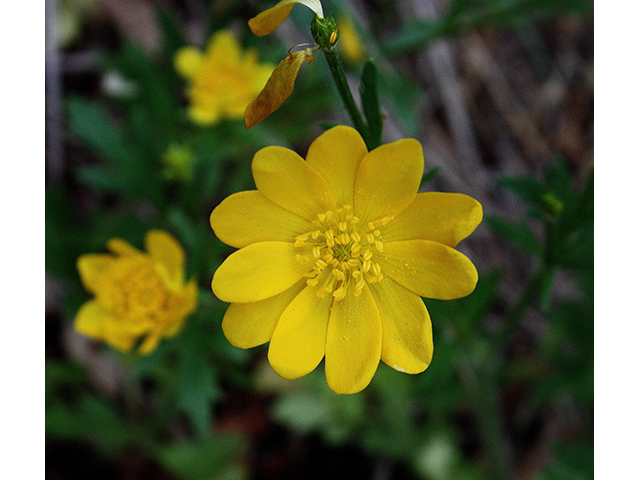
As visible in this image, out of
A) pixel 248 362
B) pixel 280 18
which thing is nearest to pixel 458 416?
pixel 248 362

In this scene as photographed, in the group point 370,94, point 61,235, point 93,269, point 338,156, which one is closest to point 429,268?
point 338,156

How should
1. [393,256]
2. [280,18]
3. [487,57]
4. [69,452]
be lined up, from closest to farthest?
1. [280,18]
2. [393,256]
3. [69,452]
4. [487,57]

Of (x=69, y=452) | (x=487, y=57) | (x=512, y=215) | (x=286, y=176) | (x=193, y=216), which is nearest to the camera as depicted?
(x=286, y=176)

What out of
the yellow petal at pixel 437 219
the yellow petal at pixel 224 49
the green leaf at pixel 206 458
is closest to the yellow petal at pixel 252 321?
the yellow petal at pixel 437 219

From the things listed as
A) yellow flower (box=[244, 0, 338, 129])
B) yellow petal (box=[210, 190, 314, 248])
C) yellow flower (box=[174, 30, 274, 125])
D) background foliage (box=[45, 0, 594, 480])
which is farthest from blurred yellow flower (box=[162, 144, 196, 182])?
yellow flower (box=[244, 0, 338, 129])

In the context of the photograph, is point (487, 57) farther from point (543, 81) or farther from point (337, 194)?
point (337, 194)

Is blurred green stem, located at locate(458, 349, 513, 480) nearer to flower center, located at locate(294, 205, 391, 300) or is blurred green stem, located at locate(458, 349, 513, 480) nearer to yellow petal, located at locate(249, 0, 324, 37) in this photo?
flower center, located at locate(294, 205, 391, 300)
